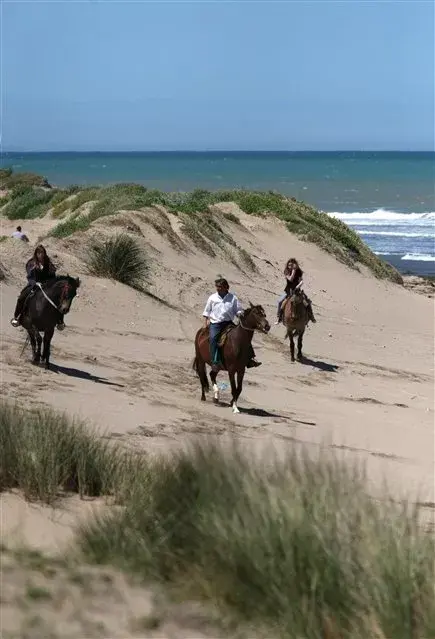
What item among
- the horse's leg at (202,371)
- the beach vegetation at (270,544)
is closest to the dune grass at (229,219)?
the horse's leg at (202,371)

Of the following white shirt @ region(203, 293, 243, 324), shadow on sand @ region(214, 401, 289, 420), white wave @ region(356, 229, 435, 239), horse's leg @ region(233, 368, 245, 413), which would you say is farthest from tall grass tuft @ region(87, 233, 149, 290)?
white wave @ region(356, 229, 435, 239)

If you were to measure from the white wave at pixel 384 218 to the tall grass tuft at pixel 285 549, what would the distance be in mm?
63201

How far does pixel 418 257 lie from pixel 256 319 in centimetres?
3863

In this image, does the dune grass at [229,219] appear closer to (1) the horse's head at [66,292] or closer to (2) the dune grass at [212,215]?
(2) the dune grass at [212,215]

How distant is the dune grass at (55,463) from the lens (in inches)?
274

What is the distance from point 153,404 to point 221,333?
1482mm

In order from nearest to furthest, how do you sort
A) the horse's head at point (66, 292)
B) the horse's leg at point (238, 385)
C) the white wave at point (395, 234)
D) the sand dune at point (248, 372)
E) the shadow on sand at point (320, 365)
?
1. the sand dune at point (248, 372)
2. the horse's leg at point (238, 385)
3. the horse's head at point (66, 292)
4. the shadow on sand at point (320, 365)
5. the white wave at point (395, 234)

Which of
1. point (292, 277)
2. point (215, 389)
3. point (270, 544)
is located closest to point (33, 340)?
point (215, 389)

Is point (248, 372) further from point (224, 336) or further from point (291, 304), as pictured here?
point (224, 336)

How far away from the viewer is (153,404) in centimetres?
1342

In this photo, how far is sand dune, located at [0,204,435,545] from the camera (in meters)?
12.0

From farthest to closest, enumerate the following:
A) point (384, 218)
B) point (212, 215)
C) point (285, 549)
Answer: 1. point (384, 218)
2. point (212, 215)
3. point (285, 549)

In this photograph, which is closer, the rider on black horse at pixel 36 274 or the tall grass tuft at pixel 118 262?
the rider on black horse at pixel 36 274

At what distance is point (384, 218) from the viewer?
73188 millimetres
